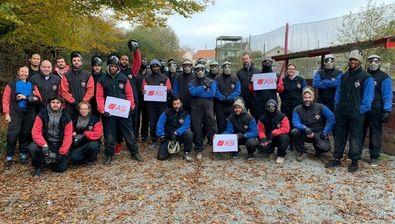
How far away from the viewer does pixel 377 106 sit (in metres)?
6.78

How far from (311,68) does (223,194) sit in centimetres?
851

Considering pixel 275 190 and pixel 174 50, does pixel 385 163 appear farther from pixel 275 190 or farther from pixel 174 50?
pixel 174 50

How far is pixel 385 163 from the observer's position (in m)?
7.00

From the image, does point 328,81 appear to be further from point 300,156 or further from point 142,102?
point 142,102

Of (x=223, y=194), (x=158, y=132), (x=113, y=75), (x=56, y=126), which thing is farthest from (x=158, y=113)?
(x=223, y=194)

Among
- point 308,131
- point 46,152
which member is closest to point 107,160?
point 46,152

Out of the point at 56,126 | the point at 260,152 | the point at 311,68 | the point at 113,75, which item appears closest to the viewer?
the point at 56,126

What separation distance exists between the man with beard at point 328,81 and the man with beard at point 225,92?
1.70 meters

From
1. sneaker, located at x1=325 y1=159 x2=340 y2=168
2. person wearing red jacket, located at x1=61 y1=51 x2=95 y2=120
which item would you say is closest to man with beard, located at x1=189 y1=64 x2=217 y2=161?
person wearing red jacket, located at x1=61 y1=51 x2=95 y2=120

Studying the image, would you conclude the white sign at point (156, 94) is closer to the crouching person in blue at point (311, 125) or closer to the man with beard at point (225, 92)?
the man with beard at point (225, 92)

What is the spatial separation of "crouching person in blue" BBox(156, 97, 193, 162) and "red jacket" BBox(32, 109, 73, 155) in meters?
1.75

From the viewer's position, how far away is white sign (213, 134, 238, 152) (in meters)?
7.32

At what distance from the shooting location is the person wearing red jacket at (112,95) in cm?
716

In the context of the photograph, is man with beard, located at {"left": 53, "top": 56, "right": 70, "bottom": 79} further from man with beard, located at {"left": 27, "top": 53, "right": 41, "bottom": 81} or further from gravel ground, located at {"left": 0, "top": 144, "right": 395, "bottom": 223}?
gravel ground, located at {"left": 0, "top": 144, "right": 395, "bottom": 223}
